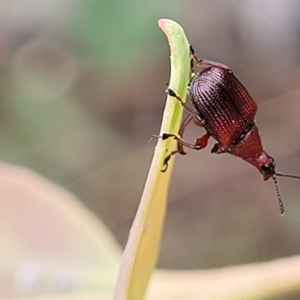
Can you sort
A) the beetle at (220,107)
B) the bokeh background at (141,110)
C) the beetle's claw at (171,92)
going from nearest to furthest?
the beetle's claw at (171,92) < the beetle at (220,107) < the bokeh background at (141,110)

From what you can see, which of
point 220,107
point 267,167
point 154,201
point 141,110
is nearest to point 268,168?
point 267,167

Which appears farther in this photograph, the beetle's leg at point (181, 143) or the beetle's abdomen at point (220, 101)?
→ the beetle's abdomen at point (220, 101)

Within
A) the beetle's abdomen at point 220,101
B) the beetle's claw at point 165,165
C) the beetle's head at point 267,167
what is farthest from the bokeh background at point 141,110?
the beetle's claw at point 165,165

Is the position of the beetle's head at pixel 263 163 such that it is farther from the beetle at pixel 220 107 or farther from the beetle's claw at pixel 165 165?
the beetle's claw at pixel 165 165

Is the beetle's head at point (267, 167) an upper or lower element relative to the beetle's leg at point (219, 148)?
upper

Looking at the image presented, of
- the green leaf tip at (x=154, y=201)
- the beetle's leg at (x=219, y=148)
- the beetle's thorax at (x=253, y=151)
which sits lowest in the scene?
the green leaf tip at (x=154, y=201)

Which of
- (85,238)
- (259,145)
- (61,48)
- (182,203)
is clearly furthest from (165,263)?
(61,48)

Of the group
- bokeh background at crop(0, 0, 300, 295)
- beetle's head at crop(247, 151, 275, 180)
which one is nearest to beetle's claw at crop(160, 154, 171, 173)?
beetle's head at crop(247, 151, 275, 180)

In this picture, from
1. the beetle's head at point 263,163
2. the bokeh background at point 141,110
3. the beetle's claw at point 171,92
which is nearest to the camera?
the beetle's claw at point 171,92

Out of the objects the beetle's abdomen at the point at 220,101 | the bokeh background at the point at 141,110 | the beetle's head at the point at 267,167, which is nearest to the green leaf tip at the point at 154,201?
the beetle's abdomen at the point at 220,101
